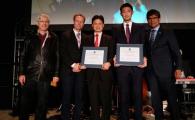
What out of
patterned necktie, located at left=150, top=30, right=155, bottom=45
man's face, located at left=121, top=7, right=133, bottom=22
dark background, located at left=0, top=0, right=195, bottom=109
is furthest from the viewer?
dark background, located at left=0, top=0, right=195, bottom=109

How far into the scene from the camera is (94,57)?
354 centimetres

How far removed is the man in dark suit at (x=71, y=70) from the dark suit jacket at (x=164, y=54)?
37.7 inches

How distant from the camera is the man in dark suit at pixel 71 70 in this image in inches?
140

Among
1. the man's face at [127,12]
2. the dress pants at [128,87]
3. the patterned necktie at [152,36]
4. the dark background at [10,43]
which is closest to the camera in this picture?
the dress pants at [128,87]

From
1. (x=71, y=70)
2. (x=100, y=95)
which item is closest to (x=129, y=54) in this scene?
(x=100, y=95)

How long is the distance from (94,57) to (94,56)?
2 centimetres

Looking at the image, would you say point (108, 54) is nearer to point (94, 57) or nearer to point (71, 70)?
point (94, 57)

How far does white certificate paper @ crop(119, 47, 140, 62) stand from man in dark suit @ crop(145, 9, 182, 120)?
0.24m

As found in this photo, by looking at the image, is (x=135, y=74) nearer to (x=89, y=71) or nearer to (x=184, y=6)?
(x=89, y=71)

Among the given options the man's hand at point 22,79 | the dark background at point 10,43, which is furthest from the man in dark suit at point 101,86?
the dark background at point 10,43

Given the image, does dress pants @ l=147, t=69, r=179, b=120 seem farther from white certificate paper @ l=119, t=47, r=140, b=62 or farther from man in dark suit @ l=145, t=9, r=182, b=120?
white certificate paper @ l=119, t=47, r=140, b=62

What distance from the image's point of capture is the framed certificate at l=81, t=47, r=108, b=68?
3.49 m

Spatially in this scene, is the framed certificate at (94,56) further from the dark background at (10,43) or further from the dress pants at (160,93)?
the dark background at (10,43)

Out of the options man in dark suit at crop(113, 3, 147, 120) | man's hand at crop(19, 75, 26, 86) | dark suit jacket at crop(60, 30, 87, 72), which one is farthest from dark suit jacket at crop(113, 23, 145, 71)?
man's hand at crop(19, 75, 26, 86)
